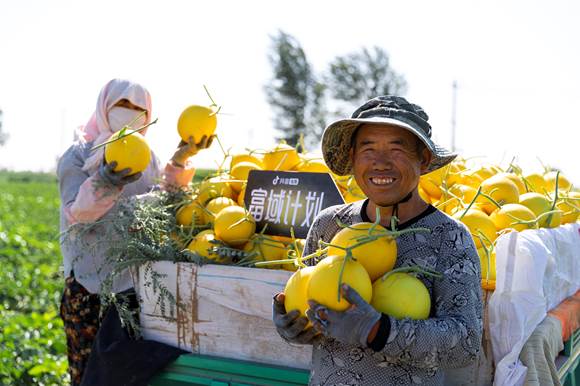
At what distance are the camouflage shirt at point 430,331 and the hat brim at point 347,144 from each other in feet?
0.64

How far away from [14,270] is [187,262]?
26.1 ft

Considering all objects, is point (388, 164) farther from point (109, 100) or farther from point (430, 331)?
point (109, 100)

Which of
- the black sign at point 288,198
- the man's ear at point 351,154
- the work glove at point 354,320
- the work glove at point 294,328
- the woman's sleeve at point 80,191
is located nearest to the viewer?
the work glove at point 354,320

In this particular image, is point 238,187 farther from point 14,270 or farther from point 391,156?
point 14,270

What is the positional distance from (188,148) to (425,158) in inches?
74.2

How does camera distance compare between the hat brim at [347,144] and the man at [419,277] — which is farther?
the hat brim at [347,144]

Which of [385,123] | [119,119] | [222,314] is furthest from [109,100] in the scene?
[385,123]

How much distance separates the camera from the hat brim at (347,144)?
6.05 ft

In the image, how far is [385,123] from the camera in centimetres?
189

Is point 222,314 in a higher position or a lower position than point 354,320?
lower

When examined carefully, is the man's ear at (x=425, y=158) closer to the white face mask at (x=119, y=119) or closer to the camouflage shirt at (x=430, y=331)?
the camouflage shirt at (x=430, y=331)

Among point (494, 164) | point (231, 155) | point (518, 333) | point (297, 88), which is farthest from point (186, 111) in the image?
point (297, 88)

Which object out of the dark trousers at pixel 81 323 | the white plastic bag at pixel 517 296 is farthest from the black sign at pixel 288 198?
the dark trousers at pixel 81 323

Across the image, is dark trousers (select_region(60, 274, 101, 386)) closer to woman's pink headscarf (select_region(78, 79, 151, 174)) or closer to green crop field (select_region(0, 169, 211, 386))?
green crop field (select_region(0, 169, 211, 386))
